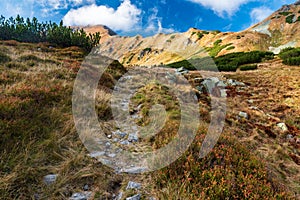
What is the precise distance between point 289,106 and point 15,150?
15405 mm

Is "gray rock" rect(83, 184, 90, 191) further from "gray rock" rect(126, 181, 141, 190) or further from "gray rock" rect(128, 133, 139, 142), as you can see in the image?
"gray rock" rect(128, 133, 139, 142)

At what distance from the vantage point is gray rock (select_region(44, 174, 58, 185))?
3333 millimetres

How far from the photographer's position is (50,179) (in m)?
3.40

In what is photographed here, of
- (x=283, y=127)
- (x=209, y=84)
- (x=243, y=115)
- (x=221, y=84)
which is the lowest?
(x=283, y=127)

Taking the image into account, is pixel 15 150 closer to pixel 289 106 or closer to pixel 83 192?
pixel 83 192

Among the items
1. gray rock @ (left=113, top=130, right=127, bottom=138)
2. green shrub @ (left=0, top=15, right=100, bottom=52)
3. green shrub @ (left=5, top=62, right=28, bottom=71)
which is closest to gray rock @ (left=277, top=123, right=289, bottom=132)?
gray rock @ (left=113, top=130, right=127, bottom=138)

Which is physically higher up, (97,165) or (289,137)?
(289,137)

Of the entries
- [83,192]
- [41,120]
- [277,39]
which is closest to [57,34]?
[41,120]

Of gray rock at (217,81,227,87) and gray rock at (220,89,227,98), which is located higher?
gray rock at (217,81,227,87)

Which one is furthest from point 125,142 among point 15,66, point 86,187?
point 15,66

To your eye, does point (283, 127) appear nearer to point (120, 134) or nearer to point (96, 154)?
point (120, 134)

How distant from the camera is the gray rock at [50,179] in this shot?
3333 millimetres

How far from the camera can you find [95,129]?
5.82 meters

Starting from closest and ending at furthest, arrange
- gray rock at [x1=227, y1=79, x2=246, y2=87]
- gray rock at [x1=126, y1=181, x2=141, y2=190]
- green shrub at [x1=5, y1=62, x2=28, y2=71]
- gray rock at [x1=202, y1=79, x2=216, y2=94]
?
gray rock at [x1=126, y1=181, x2=141, y2=190]
green shrub at [x1=5, y1=62, x2=28, y2=71]
gray rock at [x1=202, y1=79, x2=216, y2=94]
gray rock at [x1=227, y1=79, x2=246, y2=87]
